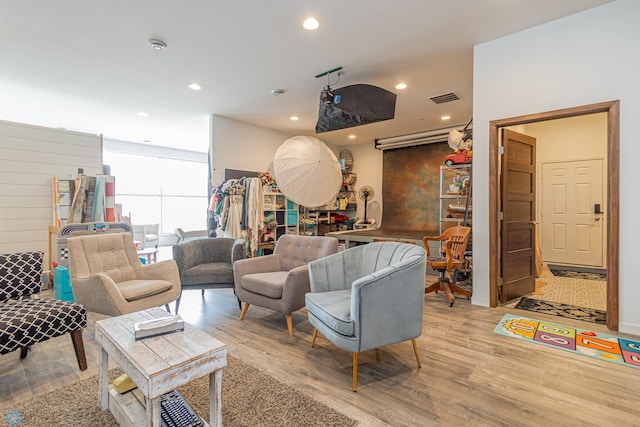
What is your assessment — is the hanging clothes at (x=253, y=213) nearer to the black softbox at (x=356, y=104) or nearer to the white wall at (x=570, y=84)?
the black softbox at (x=356, y=104)

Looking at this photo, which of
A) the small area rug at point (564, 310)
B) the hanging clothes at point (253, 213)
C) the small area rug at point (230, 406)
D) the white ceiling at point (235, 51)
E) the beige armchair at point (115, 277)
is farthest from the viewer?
the hanging clothes at point (253, 213)

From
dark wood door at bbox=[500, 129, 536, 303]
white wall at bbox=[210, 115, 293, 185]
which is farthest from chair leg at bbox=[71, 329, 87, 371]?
dark wood door at bbox=[500, 129, 536, 303]

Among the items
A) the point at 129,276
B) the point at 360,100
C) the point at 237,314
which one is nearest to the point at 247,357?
the point at 237,314

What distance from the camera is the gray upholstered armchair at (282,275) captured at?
281 cm

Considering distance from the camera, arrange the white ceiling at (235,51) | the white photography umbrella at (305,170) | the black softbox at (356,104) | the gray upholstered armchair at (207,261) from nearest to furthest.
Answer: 1. the white ceiling at (235,51)
2. the gray upholstered armchair at (207,261)
3. the black softbox at (356,104)
4. the white photography umbrella at (305,170)

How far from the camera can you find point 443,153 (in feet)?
21.6

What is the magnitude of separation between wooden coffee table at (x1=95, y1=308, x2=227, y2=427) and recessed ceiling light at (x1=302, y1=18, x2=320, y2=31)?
2724mm

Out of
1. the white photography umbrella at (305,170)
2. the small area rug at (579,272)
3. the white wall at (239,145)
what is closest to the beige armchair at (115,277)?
the white photography umbrella at (305,170)

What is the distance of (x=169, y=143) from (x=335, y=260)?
7.10 meters

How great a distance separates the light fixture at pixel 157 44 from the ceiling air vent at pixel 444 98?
3673 mm

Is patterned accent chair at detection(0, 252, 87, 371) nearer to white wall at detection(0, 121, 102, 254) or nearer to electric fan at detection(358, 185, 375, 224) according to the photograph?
white wall at detection(0, 121, 102, 254)

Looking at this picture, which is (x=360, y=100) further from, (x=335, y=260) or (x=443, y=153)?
(x=443, y=153)

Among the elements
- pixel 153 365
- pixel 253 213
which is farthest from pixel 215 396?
pixel 253 213

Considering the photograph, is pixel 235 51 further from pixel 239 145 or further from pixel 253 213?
pixel 239 145
